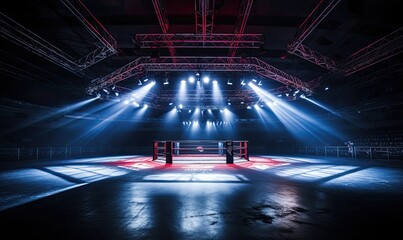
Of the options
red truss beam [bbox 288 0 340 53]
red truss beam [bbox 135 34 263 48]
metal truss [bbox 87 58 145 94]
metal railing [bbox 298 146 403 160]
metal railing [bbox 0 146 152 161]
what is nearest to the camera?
red truss beam [bbox 288 0 340 53]

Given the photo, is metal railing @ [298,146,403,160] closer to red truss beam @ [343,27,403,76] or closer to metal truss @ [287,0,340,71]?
red truss beam @ [343,27,403,76]

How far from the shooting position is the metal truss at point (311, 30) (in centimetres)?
731

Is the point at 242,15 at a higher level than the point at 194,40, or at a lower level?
higher

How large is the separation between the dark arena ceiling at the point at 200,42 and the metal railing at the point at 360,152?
3.50 m

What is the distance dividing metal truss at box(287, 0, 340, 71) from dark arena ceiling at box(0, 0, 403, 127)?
0.17ft

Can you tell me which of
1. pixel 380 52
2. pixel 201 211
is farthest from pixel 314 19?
pixel 201 211

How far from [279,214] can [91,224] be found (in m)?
3.45

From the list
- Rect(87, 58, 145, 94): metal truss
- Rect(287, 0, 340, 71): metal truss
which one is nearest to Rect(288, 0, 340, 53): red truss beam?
Rect(287, 0, 340, 71): metal truss

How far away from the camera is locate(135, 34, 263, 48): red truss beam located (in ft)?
29.8

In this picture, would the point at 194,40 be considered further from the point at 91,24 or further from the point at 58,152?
the point at 58,152

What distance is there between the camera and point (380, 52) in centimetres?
893

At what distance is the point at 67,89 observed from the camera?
1483 centimetres

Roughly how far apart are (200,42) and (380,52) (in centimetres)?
858

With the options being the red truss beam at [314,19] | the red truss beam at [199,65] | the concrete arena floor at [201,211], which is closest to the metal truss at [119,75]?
the red truss beam at [199,65]
